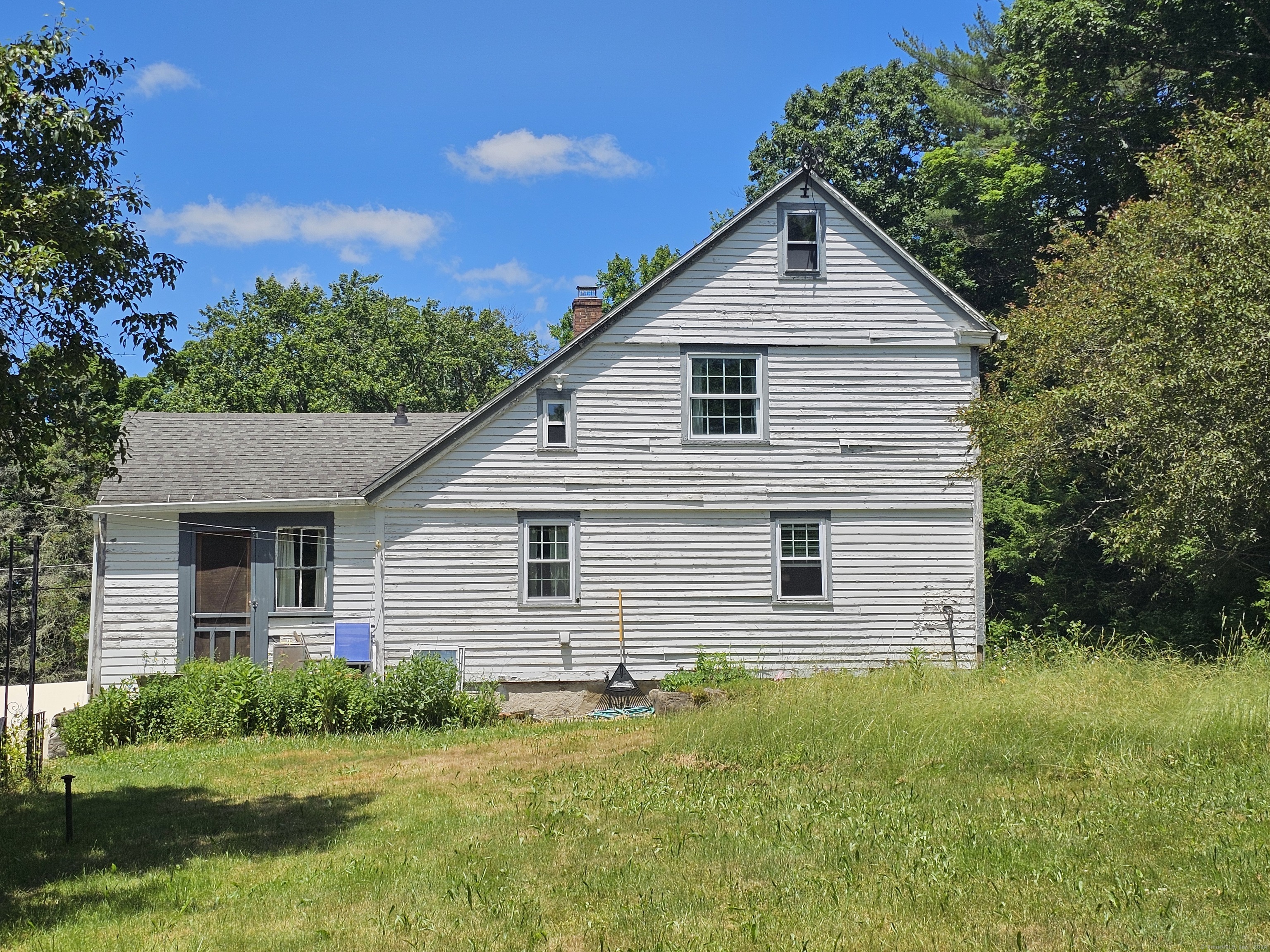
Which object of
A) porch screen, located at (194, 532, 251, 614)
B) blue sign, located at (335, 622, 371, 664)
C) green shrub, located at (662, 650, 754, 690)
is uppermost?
porch screen, located at (194, 532, 251, 614)

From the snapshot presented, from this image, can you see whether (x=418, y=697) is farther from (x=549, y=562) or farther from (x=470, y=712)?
(x=549, y=562)

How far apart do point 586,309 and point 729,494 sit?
5494 millimetres

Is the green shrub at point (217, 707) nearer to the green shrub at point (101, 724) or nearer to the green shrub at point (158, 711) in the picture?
the green shrub at point (158, 711)

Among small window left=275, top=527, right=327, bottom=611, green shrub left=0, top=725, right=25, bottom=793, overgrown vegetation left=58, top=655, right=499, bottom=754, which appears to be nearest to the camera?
green shrub left=0, top=725, right=25, bottom=793

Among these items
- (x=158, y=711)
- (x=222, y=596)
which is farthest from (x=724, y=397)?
(x=158, y=711)

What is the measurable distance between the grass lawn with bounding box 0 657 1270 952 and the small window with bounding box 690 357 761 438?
21.0 ft

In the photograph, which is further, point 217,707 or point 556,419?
point 556,419

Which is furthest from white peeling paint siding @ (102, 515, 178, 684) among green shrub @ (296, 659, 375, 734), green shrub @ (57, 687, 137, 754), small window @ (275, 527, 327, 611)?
green shrub @ (296, 659, 375, 734)

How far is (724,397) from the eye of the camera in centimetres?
1912

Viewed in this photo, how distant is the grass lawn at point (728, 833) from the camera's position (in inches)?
257

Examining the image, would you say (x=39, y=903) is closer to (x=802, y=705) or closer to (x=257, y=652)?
(x=802, y=705)

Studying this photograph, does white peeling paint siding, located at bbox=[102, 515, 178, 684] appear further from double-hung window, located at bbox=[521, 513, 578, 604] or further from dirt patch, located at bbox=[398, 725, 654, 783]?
dirt patch, located at bbox=[398, 725, 654, 783]

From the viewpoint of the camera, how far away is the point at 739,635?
61.6 ft

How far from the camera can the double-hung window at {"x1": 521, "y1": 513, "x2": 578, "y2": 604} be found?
61.3 ft
